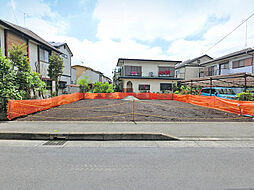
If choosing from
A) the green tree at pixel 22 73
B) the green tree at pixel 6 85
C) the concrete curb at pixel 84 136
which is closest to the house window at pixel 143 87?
the green tree at pixel 22 73

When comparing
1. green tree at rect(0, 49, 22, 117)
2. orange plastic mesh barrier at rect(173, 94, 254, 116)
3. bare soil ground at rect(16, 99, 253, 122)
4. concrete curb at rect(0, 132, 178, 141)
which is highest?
green tree at rect(0, 49, 22, 117)

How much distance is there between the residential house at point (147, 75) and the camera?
23.2m

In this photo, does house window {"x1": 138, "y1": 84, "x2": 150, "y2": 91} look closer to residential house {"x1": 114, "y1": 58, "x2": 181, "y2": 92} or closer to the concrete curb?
residential house {"x1": 114, "y1": 58, "x2": 181, "y2": 92}

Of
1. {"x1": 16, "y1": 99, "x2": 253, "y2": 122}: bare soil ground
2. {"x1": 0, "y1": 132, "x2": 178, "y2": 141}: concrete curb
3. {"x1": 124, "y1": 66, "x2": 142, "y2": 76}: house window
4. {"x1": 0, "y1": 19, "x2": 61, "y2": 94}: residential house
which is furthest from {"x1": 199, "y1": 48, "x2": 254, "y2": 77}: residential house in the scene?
{"x1": 0, "y1": 19, "x2": 61, "y2": 94}: residential house

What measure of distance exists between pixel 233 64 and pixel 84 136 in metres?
23.3

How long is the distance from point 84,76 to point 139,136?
2990 cm

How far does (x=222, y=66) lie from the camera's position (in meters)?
22.0

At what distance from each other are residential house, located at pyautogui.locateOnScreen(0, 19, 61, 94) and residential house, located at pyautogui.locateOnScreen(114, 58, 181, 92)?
11.2 m

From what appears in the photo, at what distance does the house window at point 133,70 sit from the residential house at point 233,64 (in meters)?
12.2

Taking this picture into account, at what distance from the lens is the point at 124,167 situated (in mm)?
2988

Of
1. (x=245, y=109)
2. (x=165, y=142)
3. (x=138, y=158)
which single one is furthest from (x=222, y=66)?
(x=138, y=158)

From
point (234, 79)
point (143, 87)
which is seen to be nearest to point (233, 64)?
point (234, 79)

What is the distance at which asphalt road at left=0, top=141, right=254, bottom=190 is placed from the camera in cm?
242

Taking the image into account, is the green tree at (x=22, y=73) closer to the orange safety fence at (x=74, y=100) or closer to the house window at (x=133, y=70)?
the orange safety fence at (x=74, y=100)
